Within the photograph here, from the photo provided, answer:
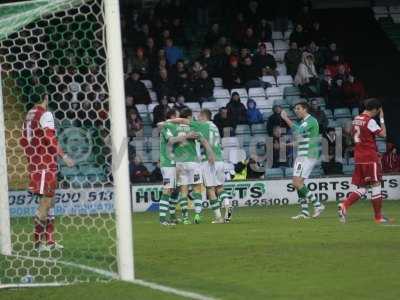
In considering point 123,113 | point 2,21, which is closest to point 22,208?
point 2,21

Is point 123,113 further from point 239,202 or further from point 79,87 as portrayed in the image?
point 239,202

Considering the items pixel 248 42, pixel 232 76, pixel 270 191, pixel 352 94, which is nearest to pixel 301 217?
pixel 270 191

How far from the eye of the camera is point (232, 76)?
91.2 ft

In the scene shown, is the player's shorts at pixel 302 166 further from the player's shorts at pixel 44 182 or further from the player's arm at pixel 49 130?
the player's arm at pixel 49 130

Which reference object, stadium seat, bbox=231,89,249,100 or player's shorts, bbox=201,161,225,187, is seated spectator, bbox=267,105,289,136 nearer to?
stadium seat, bbox=231,89,249,100

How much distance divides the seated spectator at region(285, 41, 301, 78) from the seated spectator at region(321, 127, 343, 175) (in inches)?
108

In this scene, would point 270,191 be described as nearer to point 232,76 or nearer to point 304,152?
point 232,76

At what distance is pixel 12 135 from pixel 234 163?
11.0 metres

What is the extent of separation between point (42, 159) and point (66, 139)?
3.43 meters

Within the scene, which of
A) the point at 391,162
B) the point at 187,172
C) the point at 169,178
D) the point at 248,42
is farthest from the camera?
the point at 248,42

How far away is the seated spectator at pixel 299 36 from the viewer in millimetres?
28922

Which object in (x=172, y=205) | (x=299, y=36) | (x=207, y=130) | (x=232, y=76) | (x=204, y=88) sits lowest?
(x=172, y=205)

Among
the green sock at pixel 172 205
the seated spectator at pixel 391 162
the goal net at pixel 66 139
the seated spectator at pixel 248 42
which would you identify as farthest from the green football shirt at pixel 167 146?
the seated spectator at pixel 248 42

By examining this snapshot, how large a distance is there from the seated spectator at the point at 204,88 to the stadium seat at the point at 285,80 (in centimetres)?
206
